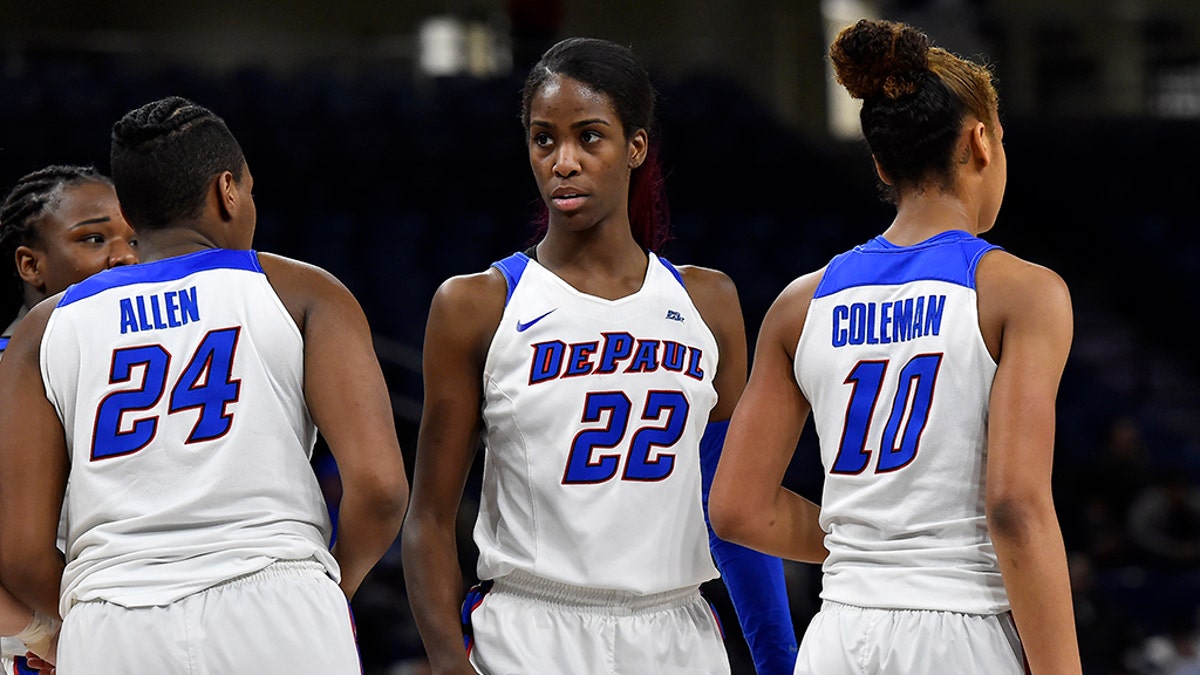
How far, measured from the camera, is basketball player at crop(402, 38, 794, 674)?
2.86 m

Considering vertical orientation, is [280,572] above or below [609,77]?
below

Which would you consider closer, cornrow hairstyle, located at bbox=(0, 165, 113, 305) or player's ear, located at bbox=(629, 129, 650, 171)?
player's ear, located at bbox=(629, 129, 650, 171)

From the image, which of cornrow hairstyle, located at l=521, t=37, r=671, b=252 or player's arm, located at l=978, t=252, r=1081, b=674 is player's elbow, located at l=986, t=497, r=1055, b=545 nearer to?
player's arm, located at l=978, t=252, r=1081, b=674

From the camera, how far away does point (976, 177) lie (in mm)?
2641

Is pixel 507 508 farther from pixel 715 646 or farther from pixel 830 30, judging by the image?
pixel 830 30

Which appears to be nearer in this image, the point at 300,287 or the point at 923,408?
the point at 923,408

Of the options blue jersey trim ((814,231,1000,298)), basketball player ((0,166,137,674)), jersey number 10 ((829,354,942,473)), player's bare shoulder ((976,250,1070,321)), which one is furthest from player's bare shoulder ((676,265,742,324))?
basketball player ((0,166,137,674))

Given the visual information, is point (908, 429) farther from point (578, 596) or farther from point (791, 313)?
point (578, 596)

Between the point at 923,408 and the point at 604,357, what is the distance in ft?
2.31

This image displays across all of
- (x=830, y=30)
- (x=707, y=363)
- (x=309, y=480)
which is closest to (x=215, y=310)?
(x=309, y=480)

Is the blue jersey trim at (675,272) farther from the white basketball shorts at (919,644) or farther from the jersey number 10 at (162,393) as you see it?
the jersey number 10 at (162,393)

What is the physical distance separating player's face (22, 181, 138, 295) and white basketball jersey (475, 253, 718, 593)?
884 millimetres

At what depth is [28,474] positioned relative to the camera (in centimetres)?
260

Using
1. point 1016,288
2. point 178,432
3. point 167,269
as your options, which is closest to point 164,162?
point 167,269
